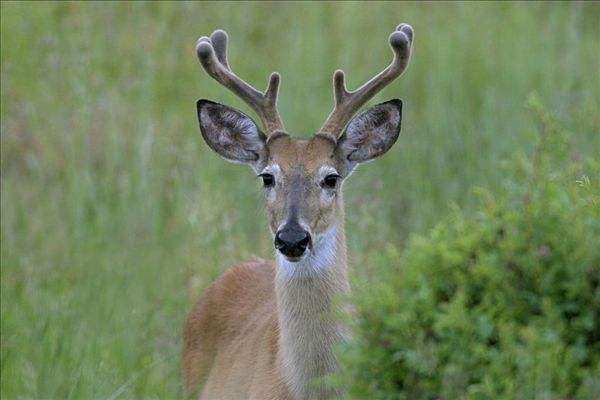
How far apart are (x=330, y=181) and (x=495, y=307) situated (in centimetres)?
271

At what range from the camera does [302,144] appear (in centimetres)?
648

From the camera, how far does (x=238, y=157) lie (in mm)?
6863

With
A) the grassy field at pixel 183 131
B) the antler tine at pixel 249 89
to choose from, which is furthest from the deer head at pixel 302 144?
the grassy field at pixel 183 131

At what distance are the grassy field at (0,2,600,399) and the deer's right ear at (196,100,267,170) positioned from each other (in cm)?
116

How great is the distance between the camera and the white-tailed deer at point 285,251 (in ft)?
19.8

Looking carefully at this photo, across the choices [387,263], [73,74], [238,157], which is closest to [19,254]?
[73,74]

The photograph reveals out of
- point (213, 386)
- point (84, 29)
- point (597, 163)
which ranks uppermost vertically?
point (84, 29)

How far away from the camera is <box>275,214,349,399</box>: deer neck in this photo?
5.97 meters

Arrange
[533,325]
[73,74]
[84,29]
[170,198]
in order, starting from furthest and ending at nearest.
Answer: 1. [84,29]
2. [73,74]
3. [170,198]
4. [533,325]

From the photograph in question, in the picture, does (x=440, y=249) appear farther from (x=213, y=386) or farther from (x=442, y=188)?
(x=442, y=188)

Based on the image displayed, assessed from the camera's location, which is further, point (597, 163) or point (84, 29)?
point (84, 29)

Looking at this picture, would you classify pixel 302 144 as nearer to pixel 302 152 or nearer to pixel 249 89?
pixel 302 152

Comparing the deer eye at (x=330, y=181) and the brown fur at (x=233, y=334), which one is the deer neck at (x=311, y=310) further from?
the brown fur at (x=233, y=334)

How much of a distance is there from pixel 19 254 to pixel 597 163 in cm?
554
